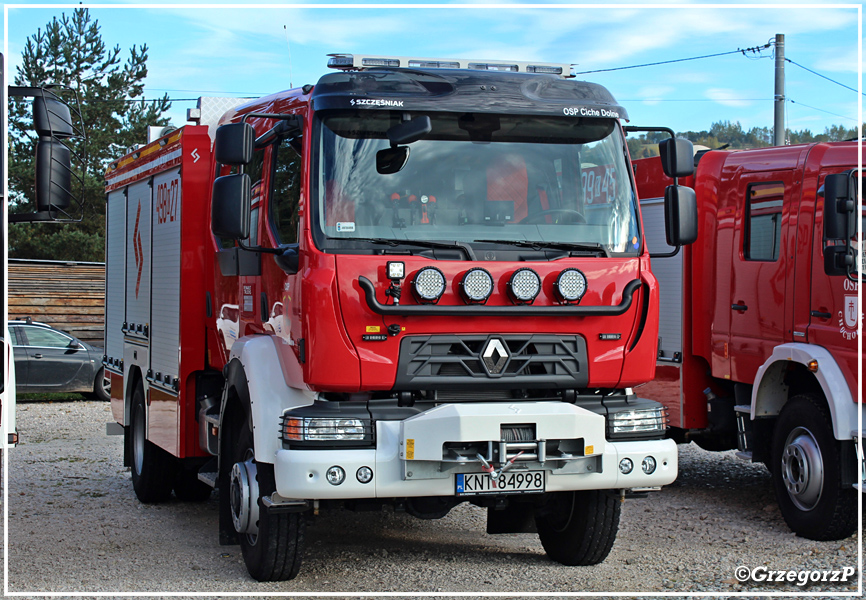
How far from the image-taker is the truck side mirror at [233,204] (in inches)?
219

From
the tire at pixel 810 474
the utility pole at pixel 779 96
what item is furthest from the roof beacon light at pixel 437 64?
the utility pole at pixel 779 96

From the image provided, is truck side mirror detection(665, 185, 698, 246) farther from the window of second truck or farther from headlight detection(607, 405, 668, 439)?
the window of second truck

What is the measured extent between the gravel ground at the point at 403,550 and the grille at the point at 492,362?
1.24 meters

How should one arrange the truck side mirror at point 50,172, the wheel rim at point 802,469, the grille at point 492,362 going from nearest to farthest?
the grille at point 492,362 < the truck side mirror at point 50,172 < the wheel rim at point 802,469

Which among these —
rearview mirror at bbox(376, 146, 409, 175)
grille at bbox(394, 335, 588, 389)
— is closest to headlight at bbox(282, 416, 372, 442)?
grille at bbox(394, 335, 588, 389)

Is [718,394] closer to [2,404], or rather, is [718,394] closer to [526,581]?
[526,581]

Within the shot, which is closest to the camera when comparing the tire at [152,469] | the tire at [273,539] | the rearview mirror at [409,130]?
the rearview mirror at [409,130]

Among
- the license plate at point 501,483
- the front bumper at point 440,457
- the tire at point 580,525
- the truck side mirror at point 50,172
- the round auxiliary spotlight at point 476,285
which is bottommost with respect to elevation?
the tire at point 580,525

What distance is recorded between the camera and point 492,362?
560 cm

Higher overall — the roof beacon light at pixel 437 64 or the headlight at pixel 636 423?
the roof beacon light at pixel 437 64

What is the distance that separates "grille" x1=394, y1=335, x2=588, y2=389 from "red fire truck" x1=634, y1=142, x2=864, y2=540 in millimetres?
2296

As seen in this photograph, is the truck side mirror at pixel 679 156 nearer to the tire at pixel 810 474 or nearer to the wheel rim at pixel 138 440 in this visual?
the tire at pixel 810 474

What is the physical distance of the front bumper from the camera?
17.6 feet

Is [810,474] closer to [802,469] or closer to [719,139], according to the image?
[802,469]
